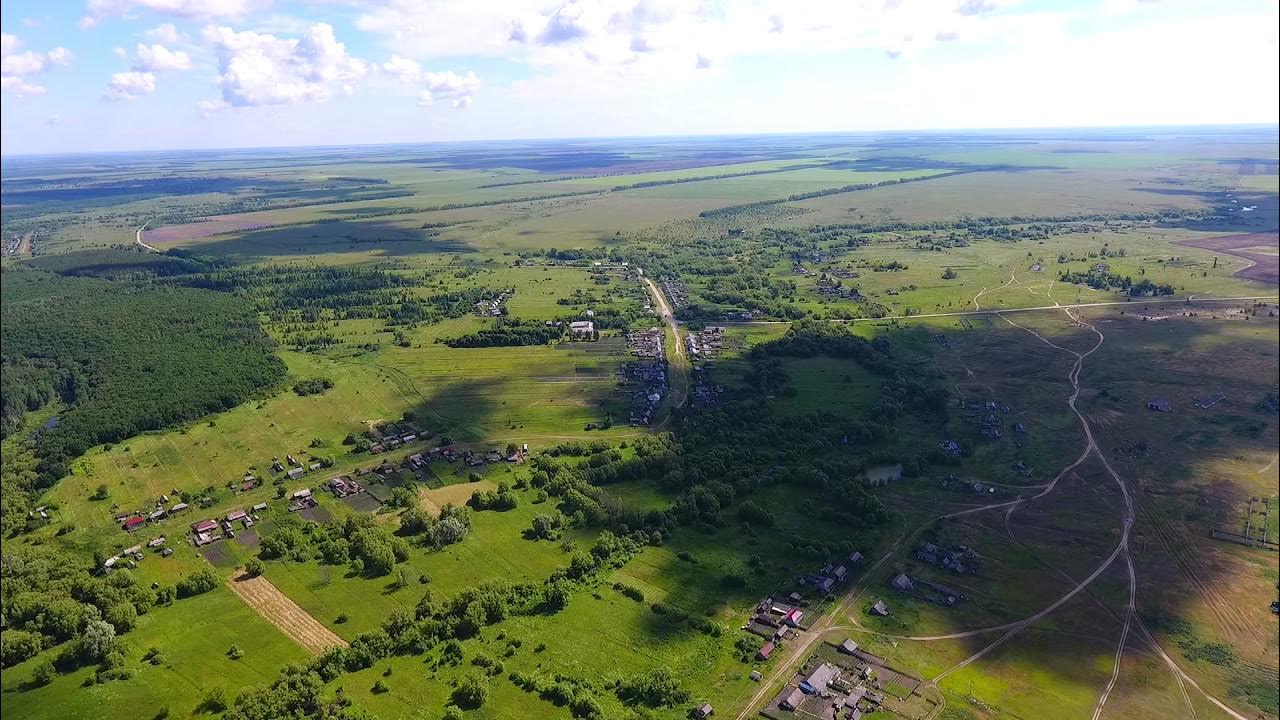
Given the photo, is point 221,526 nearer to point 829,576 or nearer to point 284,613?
point 284,613

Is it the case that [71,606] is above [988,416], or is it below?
below

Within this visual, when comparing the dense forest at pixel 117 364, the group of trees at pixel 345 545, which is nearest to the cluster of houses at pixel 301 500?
the group of trees at pixel 345 545

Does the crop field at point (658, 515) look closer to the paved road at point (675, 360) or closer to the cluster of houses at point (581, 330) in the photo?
the paved road at point (675, 360)

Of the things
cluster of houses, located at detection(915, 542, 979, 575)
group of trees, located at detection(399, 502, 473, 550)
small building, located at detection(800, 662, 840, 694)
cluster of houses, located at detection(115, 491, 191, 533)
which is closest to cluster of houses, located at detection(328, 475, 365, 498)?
group of trees, located at detection(399, 502, 473, 550)

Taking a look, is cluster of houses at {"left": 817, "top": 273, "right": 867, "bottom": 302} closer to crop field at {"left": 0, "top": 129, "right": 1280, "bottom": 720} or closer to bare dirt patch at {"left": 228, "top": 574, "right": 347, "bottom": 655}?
crop field at {"left": 0, "top": 129, "right": 1280, "bottom": 720}

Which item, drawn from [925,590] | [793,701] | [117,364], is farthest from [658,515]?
[117,364]

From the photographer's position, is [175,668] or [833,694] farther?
[175,668]

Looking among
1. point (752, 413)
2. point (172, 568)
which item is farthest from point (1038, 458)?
point (172, 568)
